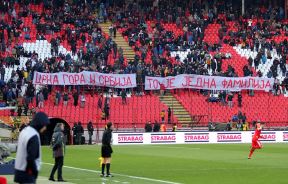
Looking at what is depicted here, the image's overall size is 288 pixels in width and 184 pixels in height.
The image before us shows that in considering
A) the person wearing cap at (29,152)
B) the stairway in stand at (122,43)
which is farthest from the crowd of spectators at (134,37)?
the person wearing cap at (29,152)

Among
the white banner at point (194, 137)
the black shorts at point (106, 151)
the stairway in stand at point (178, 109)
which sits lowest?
the black shorts at point (106, 151)

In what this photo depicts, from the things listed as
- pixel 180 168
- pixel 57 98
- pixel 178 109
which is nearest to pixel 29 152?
pixel 180 168

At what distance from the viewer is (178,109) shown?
206 feet

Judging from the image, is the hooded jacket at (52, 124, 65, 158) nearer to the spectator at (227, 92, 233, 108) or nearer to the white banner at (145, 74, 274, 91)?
the white banner at (145, 74, 274, 91)

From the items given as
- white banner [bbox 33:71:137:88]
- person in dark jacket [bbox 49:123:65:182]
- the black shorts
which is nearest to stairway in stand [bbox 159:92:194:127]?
white banner [bbox 33:71:137:88]

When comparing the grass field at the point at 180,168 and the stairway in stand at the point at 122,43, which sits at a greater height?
the stairway in stand at the point at 122,43

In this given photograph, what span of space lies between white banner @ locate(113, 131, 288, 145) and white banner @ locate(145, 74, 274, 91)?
25.8 ft

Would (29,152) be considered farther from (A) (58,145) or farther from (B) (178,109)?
(B) (178,109)

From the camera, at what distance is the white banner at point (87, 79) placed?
60569mm

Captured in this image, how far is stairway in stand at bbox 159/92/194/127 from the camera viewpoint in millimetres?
61787

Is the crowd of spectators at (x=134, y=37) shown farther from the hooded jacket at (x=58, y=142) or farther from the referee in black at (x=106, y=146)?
the hooded jacket at (x=58, y=142)

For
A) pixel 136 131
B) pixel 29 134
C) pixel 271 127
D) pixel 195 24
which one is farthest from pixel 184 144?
pixel 29 134

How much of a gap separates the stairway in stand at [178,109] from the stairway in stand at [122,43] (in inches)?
242

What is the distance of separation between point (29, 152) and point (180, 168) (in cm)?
1840
